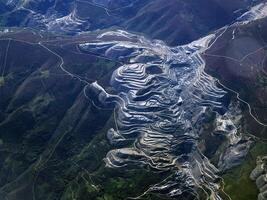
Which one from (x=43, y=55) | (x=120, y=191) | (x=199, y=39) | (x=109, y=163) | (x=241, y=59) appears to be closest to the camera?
(x=120, y=191)

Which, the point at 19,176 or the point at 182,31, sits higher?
the point at 182,31

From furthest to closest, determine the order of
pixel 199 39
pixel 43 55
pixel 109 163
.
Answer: pixel 199 39 < pixel 43 55 < pixel 109 163

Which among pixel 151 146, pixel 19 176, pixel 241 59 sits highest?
pixel 241 59

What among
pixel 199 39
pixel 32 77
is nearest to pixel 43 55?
pixel 32 77

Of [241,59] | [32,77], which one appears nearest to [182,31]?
[241,59]

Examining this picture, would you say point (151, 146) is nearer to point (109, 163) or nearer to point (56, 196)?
point (109, 163)

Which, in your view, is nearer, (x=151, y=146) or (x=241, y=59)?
(x=151, y=146)
